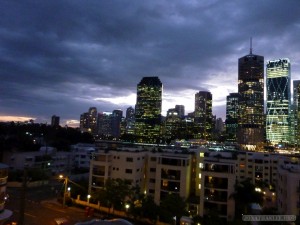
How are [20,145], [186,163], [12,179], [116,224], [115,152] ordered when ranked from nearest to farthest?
[116,224]
[186,163]
[115,152]
[12,179]
[20,145]

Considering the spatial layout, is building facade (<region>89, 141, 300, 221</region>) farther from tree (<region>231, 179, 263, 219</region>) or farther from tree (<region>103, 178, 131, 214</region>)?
tree (<region>103, 178, 131, 214</region>)

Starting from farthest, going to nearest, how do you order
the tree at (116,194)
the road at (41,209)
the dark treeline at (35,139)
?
the dark treeline at (35,139), the tree at (116,194), the road at (41,209)

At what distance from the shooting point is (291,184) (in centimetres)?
3048

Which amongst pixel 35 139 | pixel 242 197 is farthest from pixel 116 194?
pixel 35 139

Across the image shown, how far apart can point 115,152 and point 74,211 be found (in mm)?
9721

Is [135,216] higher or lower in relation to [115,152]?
lower

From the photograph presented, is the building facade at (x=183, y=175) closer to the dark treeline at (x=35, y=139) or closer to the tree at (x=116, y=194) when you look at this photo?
the tree at (x=116, y=194)

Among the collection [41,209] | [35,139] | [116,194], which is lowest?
[41,209]

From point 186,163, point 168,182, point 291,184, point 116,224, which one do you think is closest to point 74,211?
point 168,182

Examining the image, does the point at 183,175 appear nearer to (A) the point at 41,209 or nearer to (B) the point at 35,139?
(A) the point at 41,209

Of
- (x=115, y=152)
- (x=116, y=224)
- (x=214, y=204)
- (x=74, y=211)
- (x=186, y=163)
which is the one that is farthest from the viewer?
(x=115, y=152)

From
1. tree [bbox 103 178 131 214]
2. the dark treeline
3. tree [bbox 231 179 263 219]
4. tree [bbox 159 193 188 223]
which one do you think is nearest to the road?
tree [bbox 103 178 131 214]

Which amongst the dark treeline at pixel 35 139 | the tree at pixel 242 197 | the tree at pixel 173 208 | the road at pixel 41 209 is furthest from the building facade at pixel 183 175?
the dark treeline at pixel 35 139

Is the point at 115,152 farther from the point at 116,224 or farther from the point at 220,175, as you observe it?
the point at 116,224
